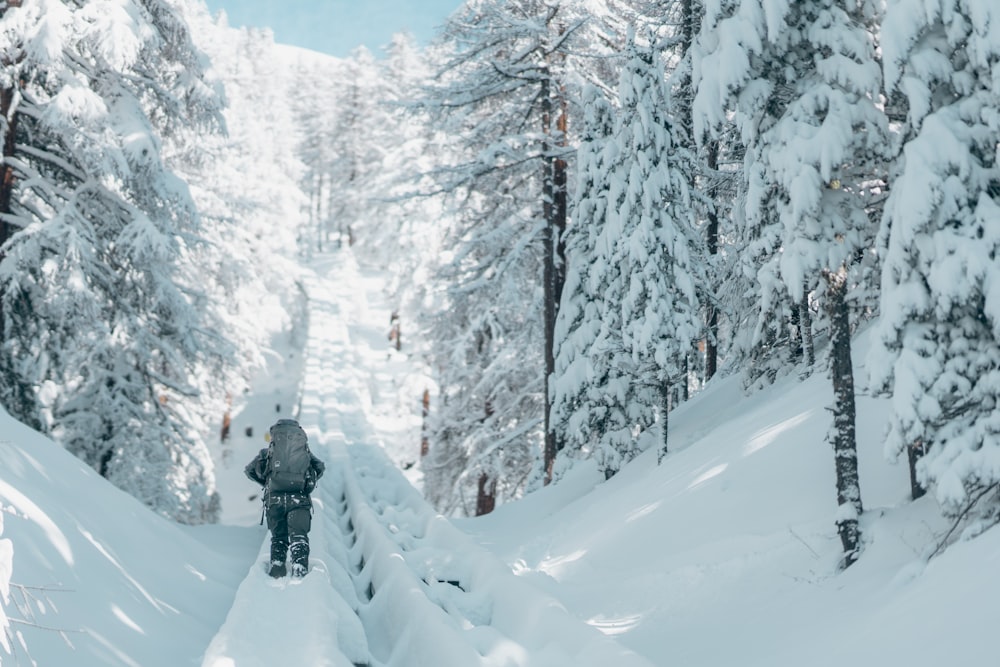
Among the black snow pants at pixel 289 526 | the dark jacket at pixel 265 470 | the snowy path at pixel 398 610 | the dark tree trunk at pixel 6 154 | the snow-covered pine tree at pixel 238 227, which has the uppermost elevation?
the snow-covered pine tree at pixel 238 227

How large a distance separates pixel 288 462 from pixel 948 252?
742 cm

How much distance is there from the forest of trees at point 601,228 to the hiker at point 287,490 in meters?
5.53

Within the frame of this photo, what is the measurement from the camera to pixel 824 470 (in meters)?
9.10

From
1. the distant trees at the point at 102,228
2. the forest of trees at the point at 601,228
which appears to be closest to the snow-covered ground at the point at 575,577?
the forest of trees at the point at 601,228

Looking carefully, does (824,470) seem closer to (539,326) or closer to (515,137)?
(515,137)

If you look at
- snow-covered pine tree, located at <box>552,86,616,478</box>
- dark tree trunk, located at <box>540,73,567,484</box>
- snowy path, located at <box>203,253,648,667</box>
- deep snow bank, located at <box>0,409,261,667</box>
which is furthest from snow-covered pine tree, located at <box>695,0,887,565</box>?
dark tree trunk, located at <box>540,73,567,484</box>

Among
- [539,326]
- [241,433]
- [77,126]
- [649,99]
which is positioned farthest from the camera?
[241,433]

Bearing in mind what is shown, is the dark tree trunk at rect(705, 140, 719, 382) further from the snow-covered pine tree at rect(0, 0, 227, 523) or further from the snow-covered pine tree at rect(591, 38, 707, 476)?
the snow-covered pine tree at rect(0, 0, 227, 523)

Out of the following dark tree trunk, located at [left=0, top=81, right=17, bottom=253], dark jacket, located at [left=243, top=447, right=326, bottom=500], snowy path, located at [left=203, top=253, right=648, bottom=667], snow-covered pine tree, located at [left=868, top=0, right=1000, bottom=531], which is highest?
dark tree trunk, located at [left=0, top=81, right=17, bottom=253]

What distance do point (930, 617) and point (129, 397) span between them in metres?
15.8

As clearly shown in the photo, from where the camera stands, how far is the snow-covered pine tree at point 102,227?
12.3 metres

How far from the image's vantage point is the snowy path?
6.31 m

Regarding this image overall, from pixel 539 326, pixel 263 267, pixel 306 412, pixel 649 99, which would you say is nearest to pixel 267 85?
pixel 263 267

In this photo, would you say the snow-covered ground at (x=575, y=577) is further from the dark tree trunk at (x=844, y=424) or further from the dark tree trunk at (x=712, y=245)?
the dark tree trunk at (x=712, y=245)
